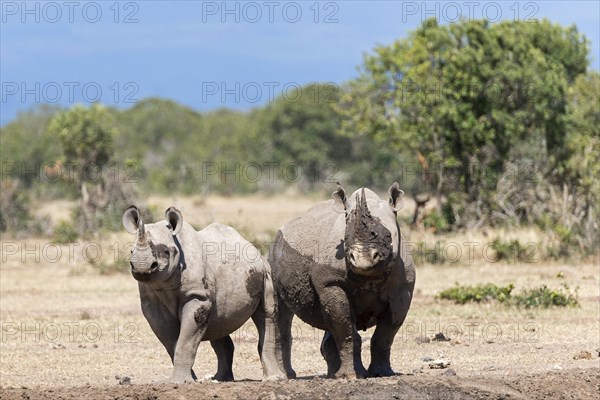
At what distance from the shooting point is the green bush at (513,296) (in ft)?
63.0

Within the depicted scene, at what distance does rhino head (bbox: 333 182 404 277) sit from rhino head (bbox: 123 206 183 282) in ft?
5.32

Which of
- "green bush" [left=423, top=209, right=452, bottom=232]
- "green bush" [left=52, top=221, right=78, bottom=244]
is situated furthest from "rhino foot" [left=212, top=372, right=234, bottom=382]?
"green bush" [left=52, top=221, right=78, bottom=244]

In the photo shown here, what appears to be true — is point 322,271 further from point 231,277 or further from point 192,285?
point 192,285

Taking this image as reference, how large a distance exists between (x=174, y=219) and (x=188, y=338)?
1.12 m

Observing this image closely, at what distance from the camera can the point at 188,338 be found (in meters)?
11.3

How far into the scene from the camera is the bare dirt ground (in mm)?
10617

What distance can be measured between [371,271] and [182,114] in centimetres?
7267

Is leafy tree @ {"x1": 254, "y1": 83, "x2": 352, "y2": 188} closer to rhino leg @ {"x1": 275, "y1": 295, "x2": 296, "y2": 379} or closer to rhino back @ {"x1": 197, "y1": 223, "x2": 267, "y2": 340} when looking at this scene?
rhino leg @ {"x1": 275, "y1": 295, "x2": 296, "y2": 379}

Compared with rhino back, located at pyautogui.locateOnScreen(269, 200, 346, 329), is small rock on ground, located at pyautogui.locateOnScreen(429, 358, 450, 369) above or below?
below

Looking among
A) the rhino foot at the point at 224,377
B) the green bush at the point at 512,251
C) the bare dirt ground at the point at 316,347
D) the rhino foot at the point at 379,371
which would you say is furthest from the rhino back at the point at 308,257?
the green bush at the point at 512,251

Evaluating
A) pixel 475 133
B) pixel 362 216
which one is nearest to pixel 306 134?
pixel 475 133

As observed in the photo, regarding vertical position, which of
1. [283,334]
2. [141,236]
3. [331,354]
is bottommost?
[331,354]

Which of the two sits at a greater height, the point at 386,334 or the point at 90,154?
the point at 90,154

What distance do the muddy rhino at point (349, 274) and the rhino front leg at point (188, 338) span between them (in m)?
0.96
